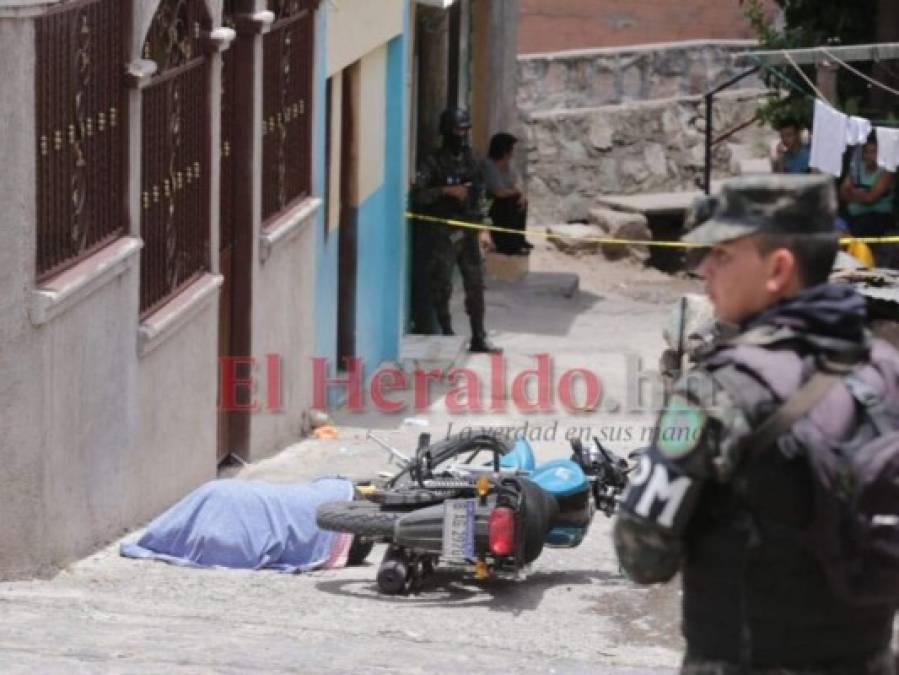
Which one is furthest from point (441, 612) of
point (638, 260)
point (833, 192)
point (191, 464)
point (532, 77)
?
point (532, 77)

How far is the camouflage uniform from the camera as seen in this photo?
16.7 metres

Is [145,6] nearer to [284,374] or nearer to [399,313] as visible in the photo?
[284,374]

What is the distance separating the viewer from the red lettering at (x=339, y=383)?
526 inches

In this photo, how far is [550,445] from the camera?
12992 millimetres

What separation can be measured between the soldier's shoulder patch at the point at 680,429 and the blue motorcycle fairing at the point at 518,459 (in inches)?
198

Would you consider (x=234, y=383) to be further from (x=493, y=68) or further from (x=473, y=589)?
(x=493, y=68)

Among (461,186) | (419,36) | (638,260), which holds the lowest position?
(638,260)

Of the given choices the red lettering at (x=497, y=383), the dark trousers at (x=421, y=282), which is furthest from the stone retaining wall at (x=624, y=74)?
the red lettering at (x=497, y=383)

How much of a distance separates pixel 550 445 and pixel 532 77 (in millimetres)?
15317

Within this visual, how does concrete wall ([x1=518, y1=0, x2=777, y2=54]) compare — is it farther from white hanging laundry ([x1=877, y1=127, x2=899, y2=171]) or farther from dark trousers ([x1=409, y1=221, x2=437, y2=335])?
white hanging laundry ([x1=877, y1=127, x2=899, y2=171])

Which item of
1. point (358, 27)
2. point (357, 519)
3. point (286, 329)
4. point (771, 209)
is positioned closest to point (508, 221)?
point (358, 27)

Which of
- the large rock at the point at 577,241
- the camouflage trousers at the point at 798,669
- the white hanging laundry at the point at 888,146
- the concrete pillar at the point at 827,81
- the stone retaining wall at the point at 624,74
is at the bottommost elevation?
the large rock at the point at 577,241

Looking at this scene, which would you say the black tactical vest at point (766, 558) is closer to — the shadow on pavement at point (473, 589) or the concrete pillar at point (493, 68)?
the shadow on pavement at point (473, 589)

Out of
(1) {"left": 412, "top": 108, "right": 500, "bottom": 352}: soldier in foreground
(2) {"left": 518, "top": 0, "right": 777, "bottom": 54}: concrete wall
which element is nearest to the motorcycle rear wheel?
(1) {"left": 412, "top": 108, "right": 500, "bottom": 352}: soldier in foreground
